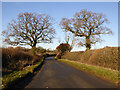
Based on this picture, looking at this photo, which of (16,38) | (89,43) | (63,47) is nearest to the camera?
(89,43)

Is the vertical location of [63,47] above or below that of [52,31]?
below

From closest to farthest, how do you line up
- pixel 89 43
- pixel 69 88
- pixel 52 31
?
pixel 69 88
pixel 89 43
pixel 52 31

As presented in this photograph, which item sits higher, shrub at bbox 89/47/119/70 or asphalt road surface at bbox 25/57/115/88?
shrub at bbox 89/47/119/70

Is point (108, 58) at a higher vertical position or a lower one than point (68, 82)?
higher

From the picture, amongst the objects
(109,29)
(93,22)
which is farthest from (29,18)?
(109,29)

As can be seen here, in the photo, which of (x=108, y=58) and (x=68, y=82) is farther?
(x=108, y=58)

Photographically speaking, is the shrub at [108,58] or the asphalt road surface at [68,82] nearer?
the asphalt road surface at [68,82]

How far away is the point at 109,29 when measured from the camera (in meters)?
27.5

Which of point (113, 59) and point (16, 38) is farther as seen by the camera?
point (16, 38)

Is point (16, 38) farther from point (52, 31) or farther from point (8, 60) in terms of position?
point (8, 60)

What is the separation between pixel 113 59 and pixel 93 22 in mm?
18307

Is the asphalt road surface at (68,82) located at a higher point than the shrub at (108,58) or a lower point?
lower

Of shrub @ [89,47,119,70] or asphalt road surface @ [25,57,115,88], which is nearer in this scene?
asphalt road surface @ [25,57,115,88]

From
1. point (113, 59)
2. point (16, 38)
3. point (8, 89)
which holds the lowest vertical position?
point (8, 89)
